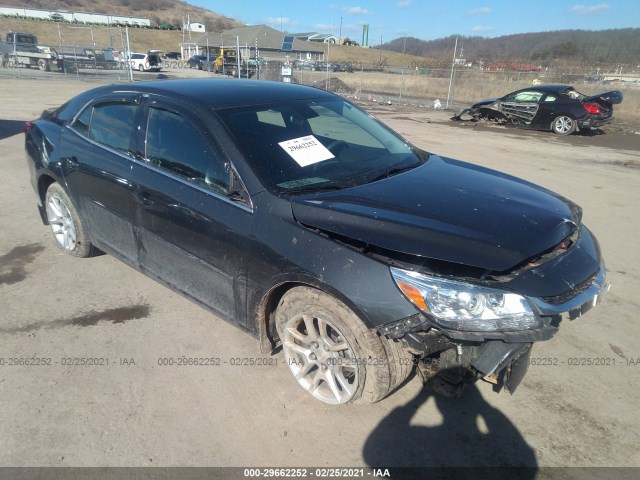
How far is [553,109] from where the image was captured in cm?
1410

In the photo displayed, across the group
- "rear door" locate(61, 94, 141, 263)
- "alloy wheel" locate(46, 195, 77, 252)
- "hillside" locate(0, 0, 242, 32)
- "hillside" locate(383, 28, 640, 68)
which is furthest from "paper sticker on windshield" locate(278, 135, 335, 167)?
"hillside" locate(0, 0, 242, 32)

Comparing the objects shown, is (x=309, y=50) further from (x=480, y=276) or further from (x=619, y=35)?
(x=480, y=276)

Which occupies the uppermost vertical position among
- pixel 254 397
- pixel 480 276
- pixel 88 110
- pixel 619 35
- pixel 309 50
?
pixel 619 35

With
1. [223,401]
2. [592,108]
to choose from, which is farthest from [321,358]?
[592,108]

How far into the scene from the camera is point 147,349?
10.2 feet

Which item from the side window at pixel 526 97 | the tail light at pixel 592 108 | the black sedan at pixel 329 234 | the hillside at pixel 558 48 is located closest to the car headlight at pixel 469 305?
the black sedan at pixel 329 234

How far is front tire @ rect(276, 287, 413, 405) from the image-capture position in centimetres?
234

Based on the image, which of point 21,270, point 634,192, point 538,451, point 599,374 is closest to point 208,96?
point 21,270

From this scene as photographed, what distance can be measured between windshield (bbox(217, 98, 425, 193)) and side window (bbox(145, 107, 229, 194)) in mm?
208

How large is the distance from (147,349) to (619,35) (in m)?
88.6

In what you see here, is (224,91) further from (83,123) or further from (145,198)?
(83,123)

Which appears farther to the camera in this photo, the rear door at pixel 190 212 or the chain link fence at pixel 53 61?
the chain link fence at pixel 53 61

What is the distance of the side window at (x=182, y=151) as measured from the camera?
2.80 meters

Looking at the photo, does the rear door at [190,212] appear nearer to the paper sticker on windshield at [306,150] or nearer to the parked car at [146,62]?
the paper sticker on windshield at [306,150]
